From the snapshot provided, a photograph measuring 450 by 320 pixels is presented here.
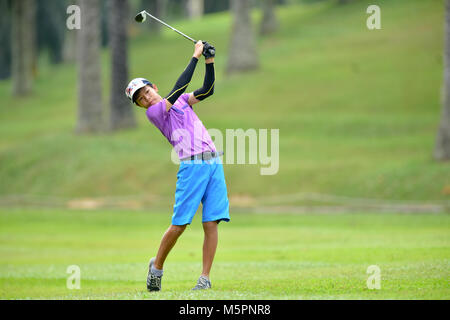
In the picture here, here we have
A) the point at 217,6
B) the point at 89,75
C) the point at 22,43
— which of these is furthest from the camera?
the point at 217,6

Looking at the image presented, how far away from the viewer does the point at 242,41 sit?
3906cm

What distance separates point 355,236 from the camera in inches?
646

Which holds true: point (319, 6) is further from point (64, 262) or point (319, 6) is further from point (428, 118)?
point (64, 262)

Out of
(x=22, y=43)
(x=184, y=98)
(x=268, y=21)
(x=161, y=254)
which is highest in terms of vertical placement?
(x=268, y=21)

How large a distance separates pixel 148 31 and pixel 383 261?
56015 millimetres

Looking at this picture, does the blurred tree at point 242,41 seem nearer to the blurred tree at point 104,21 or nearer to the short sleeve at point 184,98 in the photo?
the blurred tree at point 104,21

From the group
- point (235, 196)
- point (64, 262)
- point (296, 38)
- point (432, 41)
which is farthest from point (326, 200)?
point (296, 38)

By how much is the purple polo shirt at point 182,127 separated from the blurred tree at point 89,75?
2509 centimetres

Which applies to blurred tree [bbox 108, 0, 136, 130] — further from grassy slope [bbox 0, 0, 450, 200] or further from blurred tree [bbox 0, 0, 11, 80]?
blurred tree [bbox 0, 0, 11, 80]

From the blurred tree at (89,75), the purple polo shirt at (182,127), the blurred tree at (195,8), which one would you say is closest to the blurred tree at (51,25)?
the blurred tree at (195,8)

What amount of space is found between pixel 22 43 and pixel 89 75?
16684 millimetres

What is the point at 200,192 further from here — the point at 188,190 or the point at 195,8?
the point at 195,8

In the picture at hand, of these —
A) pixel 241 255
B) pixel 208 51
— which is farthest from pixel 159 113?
pixel 241 255

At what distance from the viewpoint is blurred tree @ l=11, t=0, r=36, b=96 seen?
47.7m
